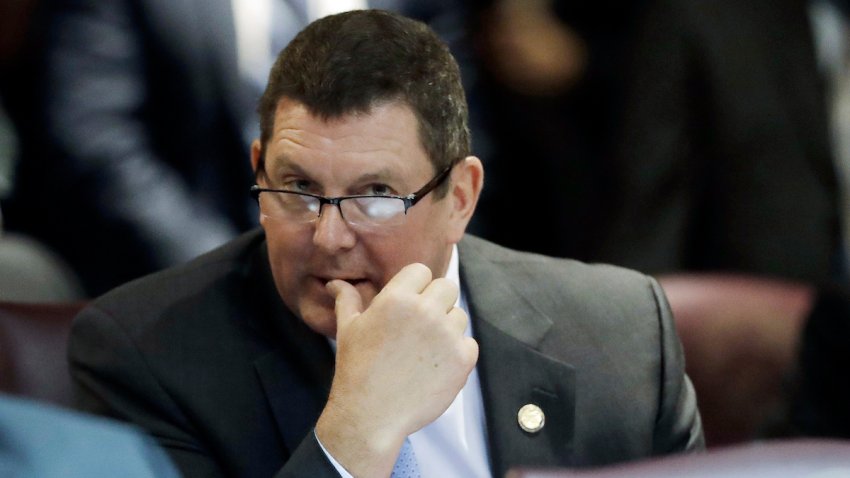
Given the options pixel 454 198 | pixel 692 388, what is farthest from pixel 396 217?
pixel 692 388

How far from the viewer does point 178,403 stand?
1.91 meters

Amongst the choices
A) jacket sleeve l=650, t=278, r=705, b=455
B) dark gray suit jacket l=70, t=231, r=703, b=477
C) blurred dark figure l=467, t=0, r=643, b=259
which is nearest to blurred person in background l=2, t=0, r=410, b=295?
blurred dark figure l=467, t=0, r=643, b=259

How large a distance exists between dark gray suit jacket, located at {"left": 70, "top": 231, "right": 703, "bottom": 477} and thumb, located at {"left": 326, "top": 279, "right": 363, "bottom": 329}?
6.9 inches

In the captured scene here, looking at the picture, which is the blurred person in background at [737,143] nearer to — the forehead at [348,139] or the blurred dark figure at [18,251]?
the blurred dark figure at [18,251]

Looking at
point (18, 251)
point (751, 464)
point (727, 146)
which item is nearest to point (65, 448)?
point (751, 464)

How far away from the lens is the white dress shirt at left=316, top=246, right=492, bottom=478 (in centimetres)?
199

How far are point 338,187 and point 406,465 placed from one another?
1.31 ft

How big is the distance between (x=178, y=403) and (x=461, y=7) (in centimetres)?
152

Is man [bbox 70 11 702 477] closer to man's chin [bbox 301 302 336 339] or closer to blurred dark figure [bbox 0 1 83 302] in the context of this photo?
man's chin [bbox 301 302 336 339]

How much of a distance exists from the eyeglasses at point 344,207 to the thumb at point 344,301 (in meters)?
0.09

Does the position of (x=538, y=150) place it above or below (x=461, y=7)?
below

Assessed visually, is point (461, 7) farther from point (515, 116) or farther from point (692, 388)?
point (692, 388)

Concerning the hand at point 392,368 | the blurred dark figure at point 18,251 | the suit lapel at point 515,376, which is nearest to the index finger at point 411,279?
the hand at point 392,368

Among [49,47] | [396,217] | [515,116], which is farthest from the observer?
[515,116]
